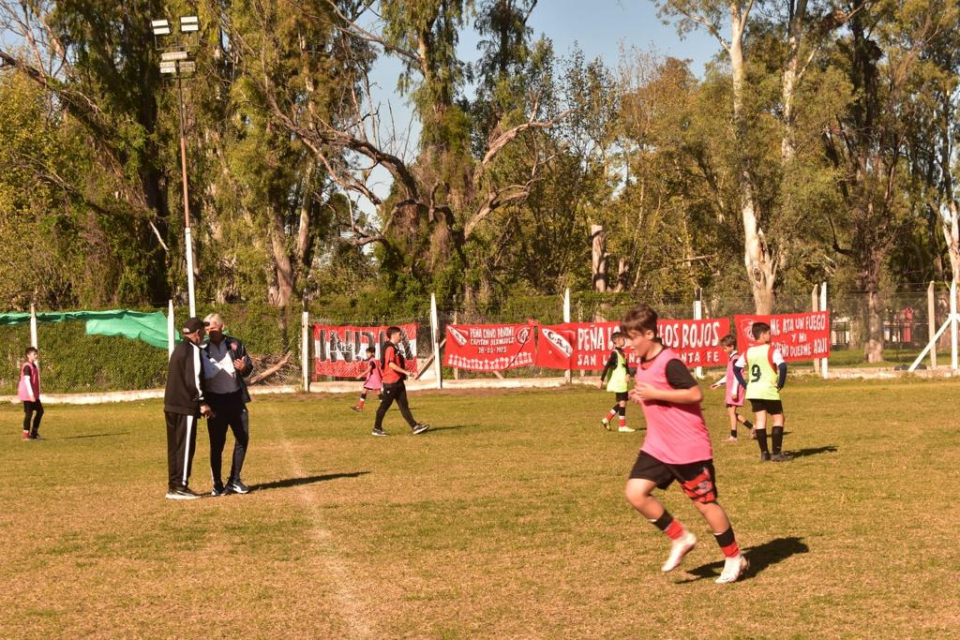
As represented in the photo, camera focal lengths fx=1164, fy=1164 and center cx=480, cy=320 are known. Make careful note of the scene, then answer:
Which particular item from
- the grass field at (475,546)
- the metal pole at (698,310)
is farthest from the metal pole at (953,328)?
the grass field at (475,546)

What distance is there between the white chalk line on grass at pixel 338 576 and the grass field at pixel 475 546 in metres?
0.03

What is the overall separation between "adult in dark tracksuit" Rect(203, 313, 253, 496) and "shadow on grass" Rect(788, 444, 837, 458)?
696 cm

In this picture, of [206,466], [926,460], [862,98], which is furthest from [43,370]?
[862,98]

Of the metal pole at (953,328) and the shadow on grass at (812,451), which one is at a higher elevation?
the metal pole at (953,328)

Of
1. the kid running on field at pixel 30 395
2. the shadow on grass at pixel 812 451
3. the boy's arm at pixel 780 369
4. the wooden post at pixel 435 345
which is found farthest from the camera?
the wooden post at pixel 435 345

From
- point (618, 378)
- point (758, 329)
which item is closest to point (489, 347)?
point (618, 378)

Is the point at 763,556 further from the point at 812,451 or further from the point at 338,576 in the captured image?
the point at 812,451

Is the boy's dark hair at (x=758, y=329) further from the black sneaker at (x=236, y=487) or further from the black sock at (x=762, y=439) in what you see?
the black sneaker at (x=236, y=487)

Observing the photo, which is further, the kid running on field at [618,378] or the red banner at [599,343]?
the red banner at [599,343]

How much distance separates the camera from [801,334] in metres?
32.9

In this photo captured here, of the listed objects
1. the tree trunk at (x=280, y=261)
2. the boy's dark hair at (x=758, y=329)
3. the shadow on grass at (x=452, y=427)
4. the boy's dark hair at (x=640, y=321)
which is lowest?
the shadow on grass at (x=452, y=427)

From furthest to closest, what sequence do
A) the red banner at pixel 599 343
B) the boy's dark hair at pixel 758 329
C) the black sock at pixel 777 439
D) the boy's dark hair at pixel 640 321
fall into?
the red banner at pixel 599 343 → the black sock at pixel 777 439 → the boy's dark hair at pixel 758 329 → the boy's dark hair at pixel 640 321

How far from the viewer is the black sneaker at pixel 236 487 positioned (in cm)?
1284

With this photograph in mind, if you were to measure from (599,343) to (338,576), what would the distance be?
23760 mm
